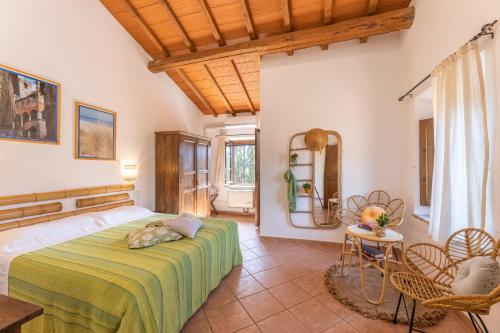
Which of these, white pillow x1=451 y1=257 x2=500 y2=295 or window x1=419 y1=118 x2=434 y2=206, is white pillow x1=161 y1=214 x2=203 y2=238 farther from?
window x1=419 y1=118 x2=434 y2=206

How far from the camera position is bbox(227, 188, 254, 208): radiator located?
5.64 metres

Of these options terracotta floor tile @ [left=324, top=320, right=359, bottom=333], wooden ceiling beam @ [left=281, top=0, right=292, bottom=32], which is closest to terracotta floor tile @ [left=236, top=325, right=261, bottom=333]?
terracotta floor tile @ [left=324, top=320, right=359, bottom=333]

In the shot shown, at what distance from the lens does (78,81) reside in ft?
9.52

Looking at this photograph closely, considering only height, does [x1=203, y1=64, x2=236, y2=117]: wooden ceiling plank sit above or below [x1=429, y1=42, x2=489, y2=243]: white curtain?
above

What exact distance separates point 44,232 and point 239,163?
456cm

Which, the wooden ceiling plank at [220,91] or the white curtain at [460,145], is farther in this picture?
the wooden ceiling plank at [220,91]

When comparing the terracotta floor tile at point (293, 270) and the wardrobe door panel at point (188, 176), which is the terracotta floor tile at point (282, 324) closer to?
the terracotta floor tile at point (293, 270)

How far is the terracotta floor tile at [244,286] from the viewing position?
2264mm

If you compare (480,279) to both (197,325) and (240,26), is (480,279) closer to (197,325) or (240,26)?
(197,325)

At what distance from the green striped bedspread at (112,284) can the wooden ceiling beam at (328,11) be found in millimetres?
3383

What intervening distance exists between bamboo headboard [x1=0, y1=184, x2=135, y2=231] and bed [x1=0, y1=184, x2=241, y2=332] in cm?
24

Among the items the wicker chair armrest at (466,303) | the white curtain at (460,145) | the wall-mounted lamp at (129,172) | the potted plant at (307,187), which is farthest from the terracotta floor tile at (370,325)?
the wall-mounted lamp at (129,172)

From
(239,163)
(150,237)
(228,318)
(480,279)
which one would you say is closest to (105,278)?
(150,237)

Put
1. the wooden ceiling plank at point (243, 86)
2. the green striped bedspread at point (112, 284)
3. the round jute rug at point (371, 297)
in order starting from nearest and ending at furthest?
the green striped bedspread at point (112, 284)
the round jute rug at point (371, 297)
the wooden ceiling plank at point (243, 86)
